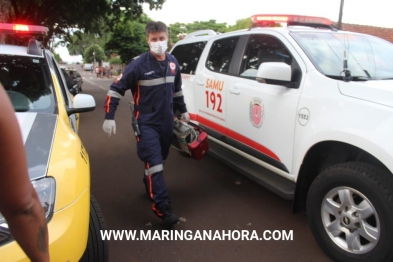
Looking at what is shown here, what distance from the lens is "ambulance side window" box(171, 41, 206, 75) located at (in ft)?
16.4

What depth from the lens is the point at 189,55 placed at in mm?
5301

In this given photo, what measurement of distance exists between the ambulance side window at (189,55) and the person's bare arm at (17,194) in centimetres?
406

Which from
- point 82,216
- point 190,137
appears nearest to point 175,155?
point 190,137

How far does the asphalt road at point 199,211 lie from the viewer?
2865 mm

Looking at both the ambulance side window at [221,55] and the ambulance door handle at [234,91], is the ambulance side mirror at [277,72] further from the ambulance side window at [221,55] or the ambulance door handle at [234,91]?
the ambulance side window at [221,55]

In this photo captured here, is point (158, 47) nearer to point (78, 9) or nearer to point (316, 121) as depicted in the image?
point (316, 121)

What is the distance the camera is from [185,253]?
287 cm

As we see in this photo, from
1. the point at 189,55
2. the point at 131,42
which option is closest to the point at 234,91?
the point at 189,55

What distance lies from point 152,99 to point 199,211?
1.27 m

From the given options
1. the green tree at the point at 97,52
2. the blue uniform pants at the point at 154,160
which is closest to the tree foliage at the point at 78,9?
the blue uniform pants at the point at 154,160

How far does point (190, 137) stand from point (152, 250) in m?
1.35

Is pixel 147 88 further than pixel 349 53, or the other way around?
pixel 147 88

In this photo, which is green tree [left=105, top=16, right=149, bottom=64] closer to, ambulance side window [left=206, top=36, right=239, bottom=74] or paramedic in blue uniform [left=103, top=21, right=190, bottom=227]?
ambulance side window [left=206, top=36, right=239, bottom=74]

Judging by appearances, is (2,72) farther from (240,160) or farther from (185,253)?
(240,160)
